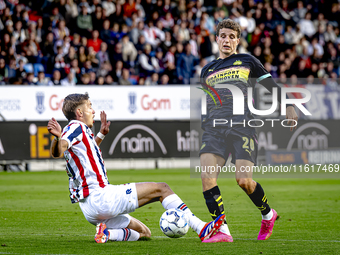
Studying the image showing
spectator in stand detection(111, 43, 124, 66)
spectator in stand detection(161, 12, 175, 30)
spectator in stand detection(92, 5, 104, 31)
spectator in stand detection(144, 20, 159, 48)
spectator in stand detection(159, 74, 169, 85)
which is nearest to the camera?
spectator in stand detection(159, 74, 169, 85)

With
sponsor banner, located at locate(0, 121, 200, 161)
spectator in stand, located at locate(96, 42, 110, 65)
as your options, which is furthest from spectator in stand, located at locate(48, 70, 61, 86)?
spectator in stand, located at locate(96, 42, 110, 65)

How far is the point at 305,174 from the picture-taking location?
52.0 ft

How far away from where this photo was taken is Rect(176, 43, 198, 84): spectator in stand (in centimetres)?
1869

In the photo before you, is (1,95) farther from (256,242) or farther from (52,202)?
(256,242)

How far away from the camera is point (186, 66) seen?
1894 cm

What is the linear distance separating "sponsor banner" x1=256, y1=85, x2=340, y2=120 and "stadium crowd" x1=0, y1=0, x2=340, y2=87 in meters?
0.43

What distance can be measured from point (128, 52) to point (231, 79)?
43.6ft

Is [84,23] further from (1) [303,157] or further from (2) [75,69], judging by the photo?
(1) [303,157]

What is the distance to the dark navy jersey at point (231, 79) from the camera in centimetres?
564

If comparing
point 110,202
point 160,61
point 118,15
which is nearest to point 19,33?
point 118,15

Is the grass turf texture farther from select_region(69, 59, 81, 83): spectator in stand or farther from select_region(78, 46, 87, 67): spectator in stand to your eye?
select_region(78, 46, 87, 67): spectator in stand

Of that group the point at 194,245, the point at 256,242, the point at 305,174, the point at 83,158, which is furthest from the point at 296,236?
the point at 305,174

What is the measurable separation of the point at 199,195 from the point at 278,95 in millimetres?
5011

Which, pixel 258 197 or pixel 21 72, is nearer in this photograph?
pixel 258 197
